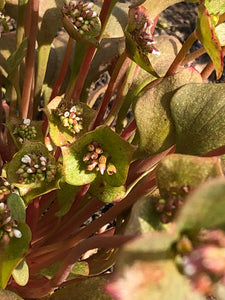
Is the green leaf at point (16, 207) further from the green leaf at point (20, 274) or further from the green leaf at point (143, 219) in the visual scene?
the green leaf at point (143, 219)

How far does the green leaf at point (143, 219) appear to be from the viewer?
0.45m

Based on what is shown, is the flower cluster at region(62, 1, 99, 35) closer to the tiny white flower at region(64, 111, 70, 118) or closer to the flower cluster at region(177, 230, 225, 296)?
the tiny white flower at region(64, 111, 70, 118)

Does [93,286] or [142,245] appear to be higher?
[142,245]

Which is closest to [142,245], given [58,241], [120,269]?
[120,269]

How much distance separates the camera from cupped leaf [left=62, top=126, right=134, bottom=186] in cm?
62

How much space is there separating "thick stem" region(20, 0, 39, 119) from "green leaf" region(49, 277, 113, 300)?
365 millimetres

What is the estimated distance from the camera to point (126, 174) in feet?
2.09

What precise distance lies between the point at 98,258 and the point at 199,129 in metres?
0.35

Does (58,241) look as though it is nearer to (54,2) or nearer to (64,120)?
(64,120)

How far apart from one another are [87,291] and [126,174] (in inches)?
6.7

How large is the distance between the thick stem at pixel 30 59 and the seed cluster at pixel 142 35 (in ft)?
0.57

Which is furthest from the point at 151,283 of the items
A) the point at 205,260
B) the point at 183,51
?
the point at 183,51

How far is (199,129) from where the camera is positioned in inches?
26.0

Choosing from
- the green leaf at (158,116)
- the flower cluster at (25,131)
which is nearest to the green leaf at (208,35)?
the green leaf at (158,116)
